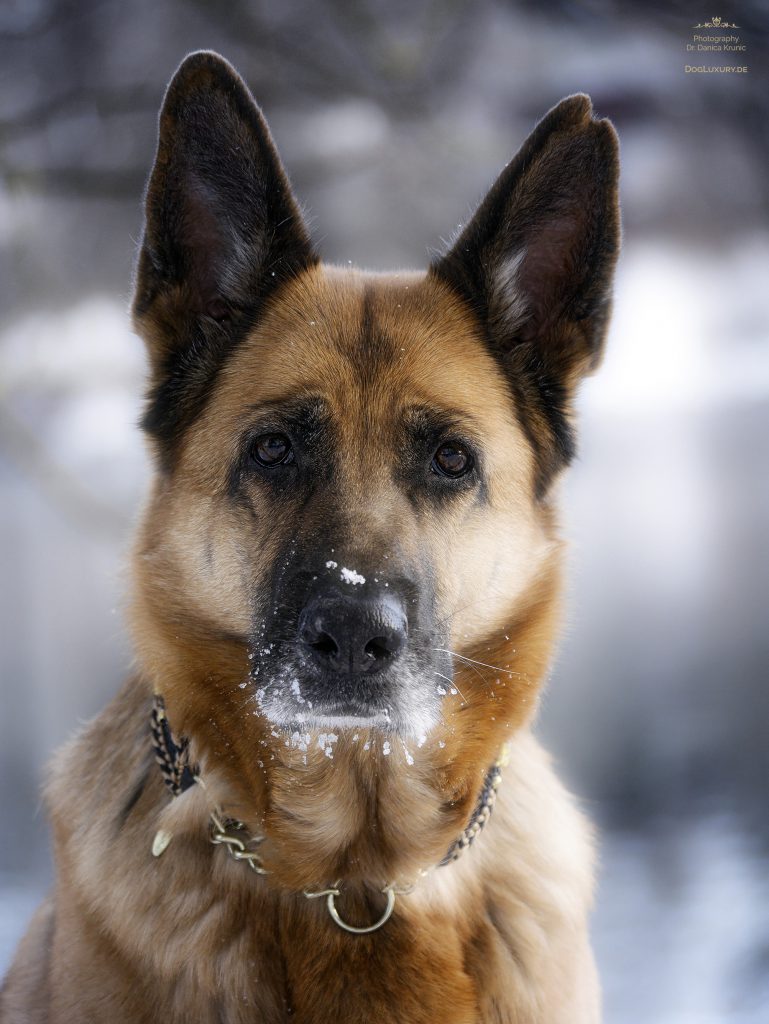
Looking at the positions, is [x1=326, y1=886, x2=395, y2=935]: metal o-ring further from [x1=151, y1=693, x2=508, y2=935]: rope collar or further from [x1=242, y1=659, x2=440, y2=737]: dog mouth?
[x1=242, y1=659, x2=440, y2=737]: dog mouth

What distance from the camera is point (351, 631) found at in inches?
70.4

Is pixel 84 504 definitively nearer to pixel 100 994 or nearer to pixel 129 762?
pixel 129 762

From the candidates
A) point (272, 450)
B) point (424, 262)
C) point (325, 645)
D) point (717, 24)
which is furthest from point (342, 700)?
point (717, 24)

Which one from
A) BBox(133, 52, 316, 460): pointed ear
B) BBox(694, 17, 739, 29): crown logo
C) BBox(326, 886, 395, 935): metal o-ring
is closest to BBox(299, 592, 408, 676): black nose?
BBox(326, 886, 395, 935): metal o-ring

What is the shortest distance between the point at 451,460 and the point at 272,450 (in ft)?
1.37

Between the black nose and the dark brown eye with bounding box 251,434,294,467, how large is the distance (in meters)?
0.45

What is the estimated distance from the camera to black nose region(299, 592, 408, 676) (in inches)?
70.4

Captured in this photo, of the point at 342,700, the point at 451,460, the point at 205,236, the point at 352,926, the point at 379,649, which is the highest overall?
the point at 205,236

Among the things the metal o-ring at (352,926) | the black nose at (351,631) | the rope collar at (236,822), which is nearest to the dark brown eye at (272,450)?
the black nose at (351,631)

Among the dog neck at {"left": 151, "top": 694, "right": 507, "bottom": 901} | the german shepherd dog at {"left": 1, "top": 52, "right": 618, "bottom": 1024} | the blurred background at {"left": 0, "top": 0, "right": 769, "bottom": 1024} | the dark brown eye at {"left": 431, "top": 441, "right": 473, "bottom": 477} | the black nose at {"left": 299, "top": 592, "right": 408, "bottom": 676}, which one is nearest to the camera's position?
the black nose at {"left": 299, "top": 592, "right": 408, "bottom": 676}

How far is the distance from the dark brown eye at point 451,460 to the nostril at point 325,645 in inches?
22.0

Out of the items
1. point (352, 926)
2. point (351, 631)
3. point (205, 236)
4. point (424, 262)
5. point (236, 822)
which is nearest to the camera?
point (351, 631)

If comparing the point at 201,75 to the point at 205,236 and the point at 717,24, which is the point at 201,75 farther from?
the point at 717,24

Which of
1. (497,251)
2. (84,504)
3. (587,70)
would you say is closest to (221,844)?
(497,251)
